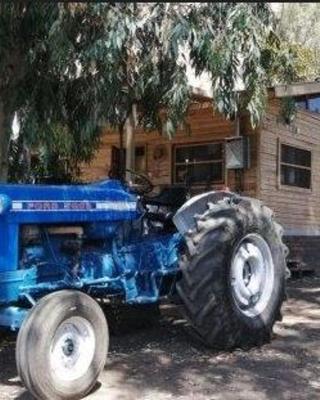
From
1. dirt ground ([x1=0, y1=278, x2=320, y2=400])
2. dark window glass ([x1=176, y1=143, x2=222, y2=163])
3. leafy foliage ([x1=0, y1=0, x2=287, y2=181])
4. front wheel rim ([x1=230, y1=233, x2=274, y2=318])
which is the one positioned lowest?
dirt ground ([x1=0, y1=278, x2=320, y2=400])

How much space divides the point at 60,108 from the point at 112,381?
4.45m

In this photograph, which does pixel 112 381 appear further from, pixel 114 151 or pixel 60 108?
pixel 114 151

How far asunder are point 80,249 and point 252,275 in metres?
1.92

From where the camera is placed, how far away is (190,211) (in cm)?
719

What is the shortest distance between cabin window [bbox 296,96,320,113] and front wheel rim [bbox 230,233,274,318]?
29.8ft

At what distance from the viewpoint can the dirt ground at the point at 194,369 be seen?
5.61m

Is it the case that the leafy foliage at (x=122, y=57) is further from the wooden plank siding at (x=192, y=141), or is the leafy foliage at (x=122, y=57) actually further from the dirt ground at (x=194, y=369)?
the wooden plank siding at (x=192, y=141)

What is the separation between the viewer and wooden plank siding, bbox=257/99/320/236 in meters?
14.2

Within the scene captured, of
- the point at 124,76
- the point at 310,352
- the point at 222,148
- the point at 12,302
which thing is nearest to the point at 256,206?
the point at 310,352

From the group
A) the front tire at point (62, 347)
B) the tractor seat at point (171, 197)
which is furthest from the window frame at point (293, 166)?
the front tire at point (62, 347)

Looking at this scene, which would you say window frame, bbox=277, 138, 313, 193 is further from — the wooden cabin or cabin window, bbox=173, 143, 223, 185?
cabin window, bbox=173, 143, 223, 185

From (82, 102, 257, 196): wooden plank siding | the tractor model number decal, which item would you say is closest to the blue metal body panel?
the tractor model number decal

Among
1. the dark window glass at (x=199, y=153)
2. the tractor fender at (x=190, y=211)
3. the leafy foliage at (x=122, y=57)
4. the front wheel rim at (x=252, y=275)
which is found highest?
the leafy foliage at (x=122, y=57)

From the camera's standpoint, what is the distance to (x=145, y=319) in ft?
27.3
